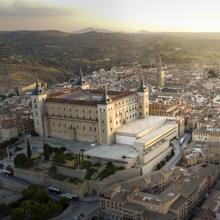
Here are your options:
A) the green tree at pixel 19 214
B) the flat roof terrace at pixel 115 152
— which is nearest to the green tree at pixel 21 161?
the flat roof terrace at pixel 115 152

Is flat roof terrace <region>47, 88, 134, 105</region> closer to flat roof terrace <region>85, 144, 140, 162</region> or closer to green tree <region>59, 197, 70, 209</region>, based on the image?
flat roof terrace <region>85, 144, 140, 162</region>

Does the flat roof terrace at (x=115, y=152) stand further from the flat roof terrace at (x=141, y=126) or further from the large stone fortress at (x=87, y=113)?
the flat roof terrace at (x=141, y=126)

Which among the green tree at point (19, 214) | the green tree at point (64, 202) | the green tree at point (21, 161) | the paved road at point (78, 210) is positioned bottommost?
the paved road at point (78, 210)

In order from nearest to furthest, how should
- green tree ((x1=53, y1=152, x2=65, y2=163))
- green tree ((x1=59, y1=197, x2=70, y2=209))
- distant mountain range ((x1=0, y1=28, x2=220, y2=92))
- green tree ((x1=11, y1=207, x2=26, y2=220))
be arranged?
green tree ((x1=11, y1=207, x2=26, y2=220)) < green tree ((x1=59, y1=197, x2=70, y2=209)) < green tree ((x1=53, y1=152, x2=65, y2=163)) < distant mountain range ((x1=0, y1=28, x2=220, y2=92))

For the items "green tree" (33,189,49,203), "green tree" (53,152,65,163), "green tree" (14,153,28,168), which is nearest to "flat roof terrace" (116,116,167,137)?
"green tree" (53,152,65,163)

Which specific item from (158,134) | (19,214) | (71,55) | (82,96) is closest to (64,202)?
(19,214)

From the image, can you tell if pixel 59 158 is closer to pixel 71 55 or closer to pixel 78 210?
pixel 78 210

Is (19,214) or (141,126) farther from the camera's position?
(141,126)

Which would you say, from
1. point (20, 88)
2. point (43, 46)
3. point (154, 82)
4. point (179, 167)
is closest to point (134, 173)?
point (179, 167)
